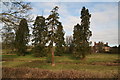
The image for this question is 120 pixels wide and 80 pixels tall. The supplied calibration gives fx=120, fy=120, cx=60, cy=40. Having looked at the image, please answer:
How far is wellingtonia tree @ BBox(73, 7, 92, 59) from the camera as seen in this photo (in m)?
32.8

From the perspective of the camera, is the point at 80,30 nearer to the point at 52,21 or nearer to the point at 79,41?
the point at 79,41

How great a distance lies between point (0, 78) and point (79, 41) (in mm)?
28728

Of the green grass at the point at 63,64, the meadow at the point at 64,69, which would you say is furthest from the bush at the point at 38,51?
the meadow at the point at 64,69

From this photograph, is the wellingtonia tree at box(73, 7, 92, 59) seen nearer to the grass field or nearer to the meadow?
the grass field

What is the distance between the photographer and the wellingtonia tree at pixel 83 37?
108ft

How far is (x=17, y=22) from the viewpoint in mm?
9547

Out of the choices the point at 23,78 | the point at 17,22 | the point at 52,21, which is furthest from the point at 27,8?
the point at 52,21

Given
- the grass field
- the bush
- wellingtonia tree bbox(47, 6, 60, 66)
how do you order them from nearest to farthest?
1. the grass field
2. wellingtonia tree bbox(47, 6, 60, 66)
3. the bush

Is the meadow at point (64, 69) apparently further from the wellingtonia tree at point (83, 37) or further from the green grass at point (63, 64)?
the wellingtonia tree at point (83, 37)

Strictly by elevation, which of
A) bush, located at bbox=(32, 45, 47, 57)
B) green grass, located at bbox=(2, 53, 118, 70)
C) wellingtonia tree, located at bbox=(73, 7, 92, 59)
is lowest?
green grass, located at bbox=(2, 53, 118, 70)

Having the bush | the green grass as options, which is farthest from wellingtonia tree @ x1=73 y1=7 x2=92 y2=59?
the bush

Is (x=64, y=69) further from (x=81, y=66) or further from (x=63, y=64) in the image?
(x=63, y=64)

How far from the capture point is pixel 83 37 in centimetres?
3400

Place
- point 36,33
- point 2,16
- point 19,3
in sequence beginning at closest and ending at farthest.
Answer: point 2,16
point 19,3
point 36,33
